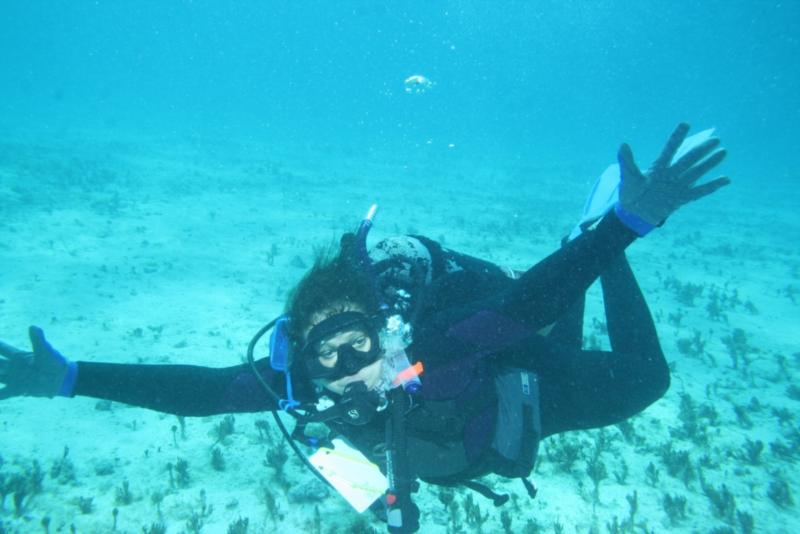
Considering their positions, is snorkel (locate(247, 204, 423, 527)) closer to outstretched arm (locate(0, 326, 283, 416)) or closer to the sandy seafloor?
outstretched arm (locate(0, 326, 283, 416))

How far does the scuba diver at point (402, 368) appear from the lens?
3.19 m

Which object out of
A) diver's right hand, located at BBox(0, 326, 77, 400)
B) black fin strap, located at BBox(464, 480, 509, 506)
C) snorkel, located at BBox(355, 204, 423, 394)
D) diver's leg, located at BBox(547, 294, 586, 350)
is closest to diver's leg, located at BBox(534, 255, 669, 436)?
diver's leg, located at BBox(547, 294, 586, 350)

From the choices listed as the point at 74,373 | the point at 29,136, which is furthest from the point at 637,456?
the point at 29,136

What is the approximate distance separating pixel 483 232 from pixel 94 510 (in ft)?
48.7

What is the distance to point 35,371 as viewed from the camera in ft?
10.9

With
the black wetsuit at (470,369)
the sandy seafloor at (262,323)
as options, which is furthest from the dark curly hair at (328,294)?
the sandy seafloor at (262,323)

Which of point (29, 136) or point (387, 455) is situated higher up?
point (29, 136)

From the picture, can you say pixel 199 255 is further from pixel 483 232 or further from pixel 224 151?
pixel 224 151

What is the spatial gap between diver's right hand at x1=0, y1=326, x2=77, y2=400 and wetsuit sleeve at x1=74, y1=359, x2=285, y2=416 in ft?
0.43

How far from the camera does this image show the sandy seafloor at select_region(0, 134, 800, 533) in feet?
17.2

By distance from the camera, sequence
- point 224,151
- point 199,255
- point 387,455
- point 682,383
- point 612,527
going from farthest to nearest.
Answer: point 224,151 → point 199,255 → point 682,383 → point 612,527 → point 387,455

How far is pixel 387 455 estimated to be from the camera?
309 centimetres

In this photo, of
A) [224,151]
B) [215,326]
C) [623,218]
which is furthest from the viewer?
[224,151]

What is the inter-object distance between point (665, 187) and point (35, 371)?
499cm
